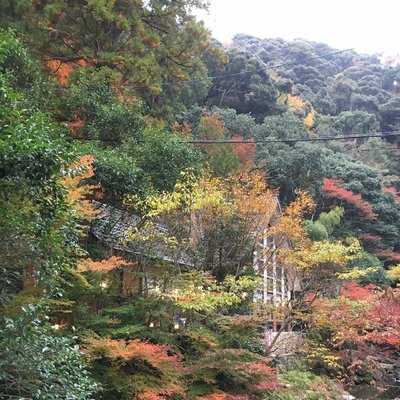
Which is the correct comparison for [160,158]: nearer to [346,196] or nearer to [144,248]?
[144,248]

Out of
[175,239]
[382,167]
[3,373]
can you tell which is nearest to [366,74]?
[382,167]

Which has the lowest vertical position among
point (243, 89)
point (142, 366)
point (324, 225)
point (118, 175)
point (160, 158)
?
point (142, 366)

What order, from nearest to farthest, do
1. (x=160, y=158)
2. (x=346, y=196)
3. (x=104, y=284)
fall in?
(x=104, y=284), (x=160, y=158), (x=346, y=196)

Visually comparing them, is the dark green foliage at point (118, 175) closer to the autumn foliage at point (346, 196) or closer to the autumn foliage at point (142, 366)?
the autumn foliage at point (142, 366)

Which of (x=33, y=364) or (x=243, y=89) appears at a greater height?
(x=243, y=89)

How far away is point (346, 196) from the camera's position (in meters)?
30.4

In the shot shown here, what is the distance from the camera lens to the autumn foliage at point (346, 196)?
30047 mm

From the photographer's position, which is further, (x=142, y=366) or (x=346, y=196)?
(x=346, y=196)

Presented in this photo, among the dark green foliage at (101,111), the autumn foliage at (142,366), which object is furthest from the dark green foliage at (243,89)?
the autumn foliage at (142,366)

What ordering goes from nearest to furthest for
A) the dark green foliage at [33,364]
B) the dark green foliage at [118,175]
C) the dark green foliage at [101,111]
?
the dark green foliage at [33,364] < the dark green foliage at [118,175] < the dark green foliage at [101,111]

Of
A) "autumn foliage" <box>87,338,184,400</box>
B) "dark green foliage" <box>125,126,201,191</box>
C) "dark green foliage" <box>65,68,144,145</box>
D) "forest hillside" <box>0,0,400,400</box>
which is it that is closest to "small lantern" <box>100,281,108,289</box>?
"forest hillside" <box>0,0,400,400</box>

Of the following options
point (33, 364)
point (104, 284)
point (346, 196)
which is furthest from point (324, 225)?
point (33, 364)

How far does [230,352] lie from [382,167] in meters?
34.4

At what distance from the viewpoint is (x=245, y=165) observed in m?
23.3
